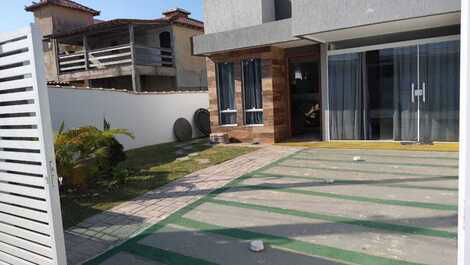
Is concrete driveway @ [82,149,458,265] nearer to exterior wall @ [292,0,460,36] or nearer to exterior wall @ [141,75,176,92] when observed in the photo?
exterior wall @ [292,0,460,36]

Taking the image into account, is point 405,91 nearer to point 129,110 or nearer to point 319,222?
point 319,222

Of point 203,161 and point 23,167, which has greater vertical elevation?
point 23,167

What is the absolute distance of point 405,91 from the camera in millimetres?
8562

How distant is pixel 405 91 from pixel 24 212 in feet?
27.7

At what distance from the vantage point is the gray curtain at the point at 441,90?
7.94m

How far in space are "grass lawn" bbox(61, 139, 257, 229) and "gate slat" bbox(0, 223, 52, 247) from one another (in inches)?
56.6

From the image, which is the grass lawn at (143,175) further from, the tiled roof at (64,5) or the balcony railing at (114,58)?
the tiled roof at (64,5)

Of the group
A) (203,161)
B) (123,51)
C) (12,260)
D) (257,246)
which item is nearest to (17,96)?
(12,260)

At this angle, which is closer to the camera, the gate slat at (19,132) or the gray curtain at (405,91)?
the gate slat at (19,132)

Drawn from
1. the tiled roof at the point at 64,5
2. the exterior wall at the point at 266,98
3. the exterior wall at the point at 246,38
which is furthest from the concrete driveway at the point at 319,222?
the tiled roof at the point at 64,5

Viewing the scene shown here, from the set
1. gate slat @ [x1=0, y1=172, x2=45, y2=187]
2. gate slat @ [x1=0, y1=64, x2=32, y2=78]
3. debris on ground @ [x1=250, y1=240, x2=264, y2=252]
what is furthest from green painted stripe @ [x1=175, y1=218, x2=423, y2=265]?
gate slat @ [x1=0, y1=64, x2=32, y2=78]

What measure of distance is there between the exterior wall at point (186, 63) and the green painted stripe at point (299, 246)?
50.0ft

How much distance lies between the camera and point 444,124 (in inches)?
322

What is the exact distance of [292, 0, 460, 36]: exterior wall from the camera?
6.75 metres
